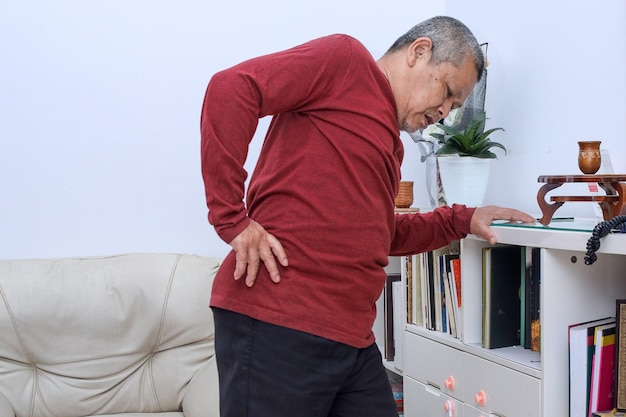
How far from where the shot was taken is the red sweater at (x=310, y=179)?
1228 millimetres

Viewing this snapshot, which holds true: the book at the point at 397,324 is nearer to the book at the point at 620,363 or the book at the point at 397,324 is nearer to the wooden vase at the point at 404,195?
the wooden vase at the point at 404,195

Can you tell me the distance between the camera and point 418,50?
1.42 meters

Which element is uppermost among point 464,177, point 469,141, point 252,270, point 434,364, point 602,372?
point 469,141

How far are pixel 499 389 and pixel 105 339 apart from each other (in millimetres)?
1209

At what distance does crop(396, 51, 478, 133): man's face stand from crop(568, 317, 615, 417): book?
0.61 m

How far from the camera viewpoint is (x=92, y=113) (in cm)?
245

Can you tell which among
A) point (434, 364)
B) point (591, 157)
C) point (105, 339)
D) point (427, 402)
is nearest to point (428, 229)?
point (591, 157)

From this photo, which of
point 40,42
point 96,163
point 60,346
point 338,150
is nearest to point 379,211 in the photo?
point 338,150

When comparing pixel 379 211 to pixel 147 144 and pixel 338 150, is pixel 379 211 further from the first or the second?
pixel 147 144

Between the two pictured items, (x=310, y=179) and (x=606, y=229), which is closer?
(x=310, y=179)

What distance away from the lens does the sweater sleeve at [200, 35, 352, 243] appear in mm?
1217

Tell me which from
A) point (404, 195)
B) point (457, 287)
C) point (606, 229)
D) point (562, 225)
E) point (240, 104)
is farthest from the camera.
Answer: point (404, 195)

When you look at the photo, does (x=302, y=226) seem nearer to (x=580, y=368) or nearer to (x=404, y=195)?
(x=580, y=368)

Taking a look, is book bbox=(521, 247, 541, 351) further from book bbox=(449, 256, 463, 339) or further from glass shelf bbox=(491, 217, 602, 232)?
book bbox=(449, 256, 463, 339)
